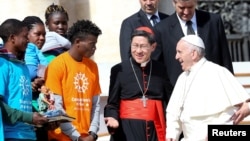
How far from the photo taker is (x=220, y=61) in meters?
8.65

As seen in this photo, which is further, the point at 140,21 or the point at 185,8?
the point at 140,21

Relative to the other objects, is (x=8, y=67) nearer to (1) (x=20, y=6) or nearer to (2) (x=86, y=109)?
(2) (x=86, y=109)

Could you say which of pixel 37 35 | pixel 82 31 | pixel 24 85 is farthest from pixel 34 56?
pixel 24 85

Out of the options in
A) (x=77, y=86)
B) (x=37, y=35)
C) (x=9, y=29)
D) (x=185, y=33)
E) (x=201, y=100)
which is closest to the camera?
(x=9, y=29)

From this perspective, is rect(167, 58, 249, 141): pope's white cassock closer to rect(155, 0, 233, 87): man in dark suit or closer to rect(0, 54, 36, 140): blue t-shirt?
rect(155, 0, 233, 87): man in dark suit

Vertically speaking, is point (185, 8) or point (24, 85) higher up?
point (185, 8)

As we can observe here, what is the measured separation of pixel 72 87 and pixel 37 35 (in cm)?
87

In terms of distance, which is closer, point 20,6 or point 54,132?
point 54,132

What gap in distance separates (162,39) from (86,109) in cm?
112

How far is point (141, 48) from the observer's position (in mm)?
8148

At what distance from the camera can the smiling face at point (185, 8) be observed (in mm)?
8562

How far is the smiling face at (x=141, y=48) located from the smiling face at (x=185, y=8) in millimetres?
594

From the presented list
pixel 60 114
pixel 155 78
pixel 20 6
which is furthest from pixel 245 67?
pixel 60 114

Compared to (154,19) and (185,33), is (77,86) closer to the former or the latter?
(185,33)
